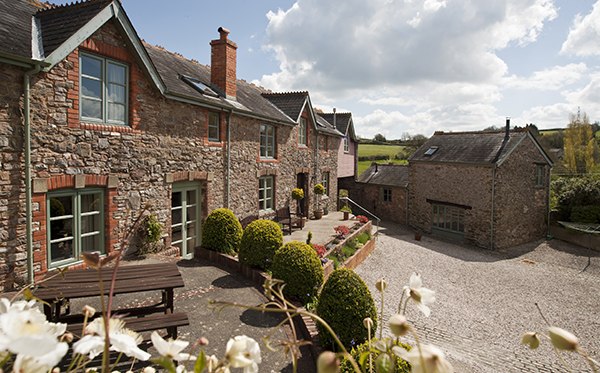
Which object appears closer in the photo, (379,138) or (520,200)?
(520,200)

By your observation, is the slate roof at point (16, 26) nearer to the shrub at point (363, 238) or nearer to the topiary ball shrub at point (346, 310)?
the topiary ball shrub at point (346, 310)

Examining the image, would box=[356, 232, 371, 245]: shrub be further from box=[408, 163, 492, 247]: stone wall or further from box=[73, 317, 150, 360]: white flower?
box=[73, 317, 150, 360]: white flower

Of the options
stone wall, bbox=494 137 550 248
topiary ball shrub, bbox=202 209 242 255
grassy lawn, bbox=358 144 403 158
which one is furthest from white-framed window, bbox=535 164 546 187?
grassy lawn, bbox=358 144 403 158

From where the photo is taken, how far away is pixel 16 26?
750 cm

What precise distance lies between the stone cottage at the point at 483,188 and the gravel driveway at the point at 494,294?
3.95 feet

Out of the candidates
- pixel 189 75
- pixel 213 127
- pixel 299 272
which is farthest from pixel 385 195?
pixel 299 272

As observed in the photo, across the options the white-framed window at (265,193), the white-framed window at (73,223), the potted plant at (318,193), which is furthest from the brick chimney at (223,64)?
the potted plant at (318,193)

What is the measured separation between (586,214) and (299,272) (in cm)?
2261

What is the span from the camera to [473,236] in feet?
68.3

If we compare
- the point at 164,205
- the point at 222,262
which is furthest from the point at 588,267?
the point at 164,205

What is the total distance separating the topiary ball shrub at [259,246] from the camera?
9031 millimetres

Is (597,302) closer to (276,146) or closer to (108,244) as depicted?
(276,146)

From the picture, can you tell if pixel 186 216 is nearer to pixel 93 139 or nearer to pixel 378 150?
pixel 93 139

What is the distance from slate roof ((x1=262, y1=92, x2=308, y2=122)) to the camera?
59.8 ft
